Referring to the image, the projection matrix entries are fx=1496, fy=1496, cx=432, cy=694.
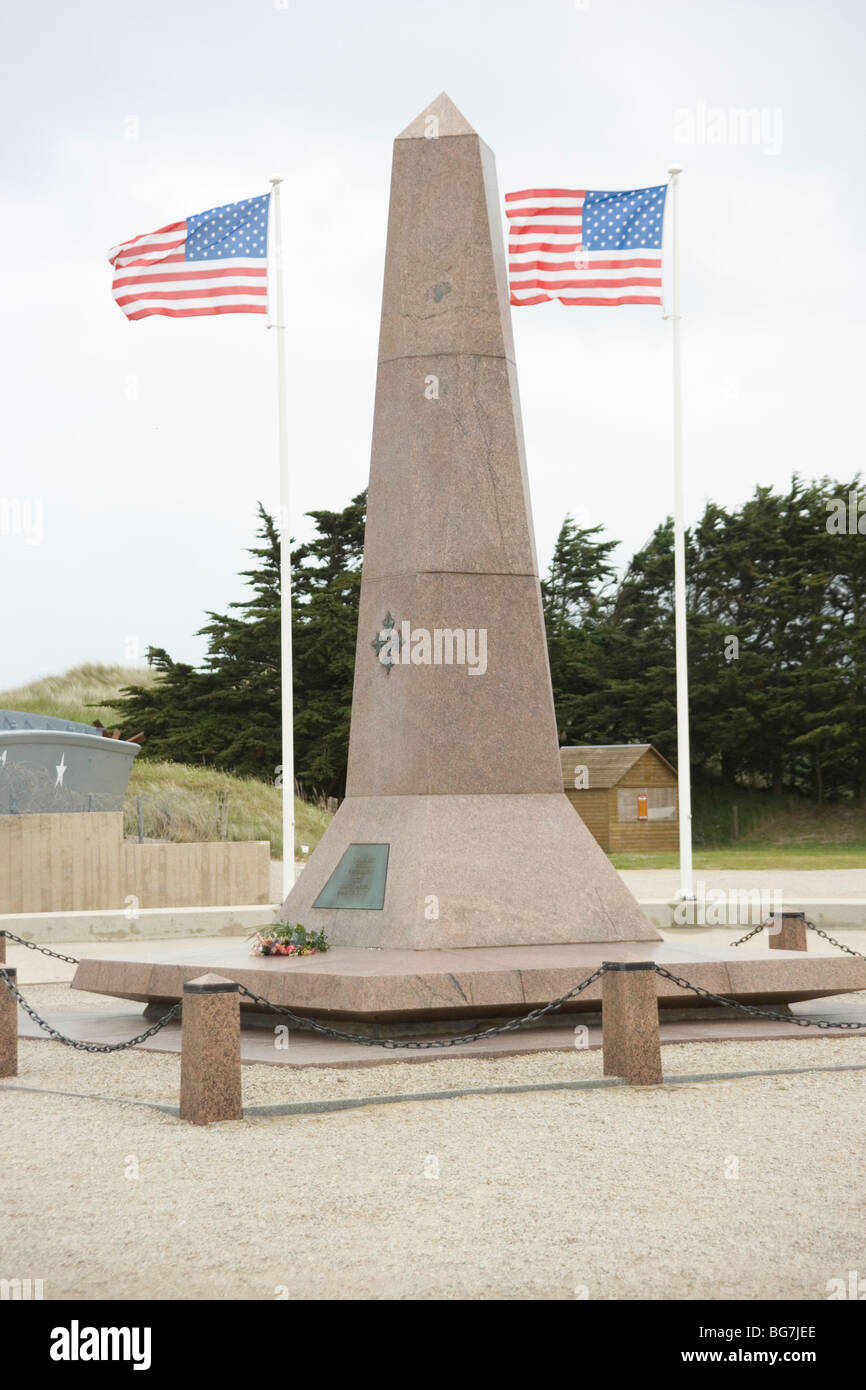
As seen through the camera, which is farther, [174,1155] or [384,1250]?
[174,1155]

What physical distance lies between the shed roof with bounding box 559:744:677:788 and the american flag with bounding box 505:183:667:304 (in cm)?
2698

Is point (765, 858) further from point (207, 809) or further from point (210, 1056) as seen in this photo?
point (210, 1056)

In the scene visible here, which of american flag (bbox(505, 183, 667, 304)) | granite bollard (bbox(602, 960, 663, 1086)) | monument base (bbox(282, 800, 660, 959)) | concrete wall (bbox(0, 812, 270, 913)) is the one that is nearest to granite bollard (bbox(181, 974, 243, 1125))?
granite bollard (bbox(602, 960, 663, 1086))

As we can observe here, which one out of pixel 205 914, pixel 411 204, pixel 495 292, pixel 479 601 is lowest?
pixel 205 914

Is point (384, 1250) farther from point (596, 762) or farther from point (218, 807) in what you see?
point (596, 762)

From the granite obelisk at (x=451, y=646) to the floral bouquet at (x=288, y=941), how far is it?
0.30 meters

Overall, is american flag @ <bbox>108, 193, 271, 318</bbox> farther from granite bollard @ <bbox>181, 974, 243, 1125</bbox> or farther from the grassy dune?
granite bollard @ <bbox>181, 974, 243, 1125</bbox>

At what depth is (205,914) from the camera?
57.5ft

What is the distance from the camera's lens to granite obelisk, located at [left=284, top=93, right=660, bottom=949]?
10.2 metres

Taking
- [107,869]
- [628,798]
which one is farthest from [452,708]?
[628,798]

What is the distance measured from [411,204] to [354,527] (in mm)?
37704

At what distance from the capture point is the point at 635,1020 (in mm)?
7824

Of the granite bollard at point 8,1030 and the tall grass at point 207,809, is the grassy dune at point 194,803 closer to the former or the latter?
the tall grass at point 207,809

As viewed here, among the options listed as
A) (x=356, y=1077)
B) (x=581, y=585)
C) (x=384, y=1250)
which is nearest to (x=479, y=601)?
(x=356, y=1077)
